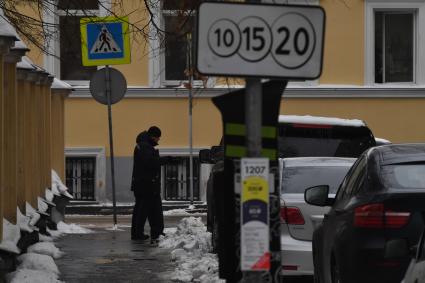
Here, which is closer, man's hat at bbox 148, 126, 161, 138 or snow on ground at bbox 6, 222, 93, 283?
snow on ground at bbox 6, 222, 93, 283

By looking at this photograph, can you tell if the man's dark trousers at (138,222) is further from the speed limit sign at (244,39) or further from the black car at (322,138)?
the speed limit sign at (244,39)

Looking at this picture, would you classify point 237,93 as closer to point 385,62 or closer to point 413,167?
point 413,167

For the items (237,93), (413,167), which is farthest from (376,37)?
(237,93)

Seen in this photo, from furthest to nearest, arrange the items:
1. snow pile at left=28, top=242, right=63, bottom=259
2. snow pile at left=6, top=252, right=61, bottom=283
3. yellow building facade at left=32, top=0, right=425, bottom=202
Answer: yellow building facade at left=32, top=0, right=425, bottom=202 → snow pile at left=28, top=242, right=63, bottom=259 → snow pile at left=6, top=252, right=61, bottom=283

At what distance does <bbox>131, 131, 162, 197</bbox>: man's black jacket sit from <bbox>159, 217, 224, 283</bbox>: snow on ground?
792mm

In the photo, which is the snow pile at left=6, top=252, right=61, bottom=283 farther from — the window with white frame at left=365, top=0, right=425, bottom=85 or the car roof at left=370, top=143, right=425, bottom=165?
the window with white frame at left=365, top=0, right=425, bottom=85

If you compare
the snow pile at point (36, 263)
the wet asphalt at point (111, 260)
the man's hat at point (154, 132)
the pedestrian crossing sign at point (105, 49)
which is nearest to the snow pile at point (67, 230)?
the wet asphalt at point (111, 260)

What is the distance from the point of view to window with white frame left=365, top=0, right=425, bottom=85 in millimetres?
25516

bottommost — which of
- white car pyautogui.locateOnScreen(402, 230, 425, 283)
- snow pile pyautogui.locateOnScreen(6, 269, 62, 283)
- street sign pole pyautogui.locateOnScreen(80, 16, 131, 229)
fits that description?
snow pile pyautogui.locateOnScreen(6, 269, 62, 283)

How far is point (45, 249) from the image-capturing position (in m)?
13.3

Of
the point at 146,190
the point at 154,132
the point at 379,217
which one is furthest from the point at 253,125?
the point at 154,132

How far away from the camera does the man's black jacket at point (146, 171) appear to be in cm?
Result: 1628

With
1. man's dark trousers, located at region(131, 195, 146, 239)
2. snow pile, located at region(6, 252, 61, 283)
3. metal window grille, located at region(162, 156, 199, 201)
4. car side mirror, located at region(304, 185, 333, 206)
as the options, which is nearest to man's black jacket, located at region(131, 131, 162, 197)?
man's dark trousers, located at region(131, 195, 146, 239)

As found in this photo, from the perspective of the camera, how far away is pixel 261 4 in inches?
234
